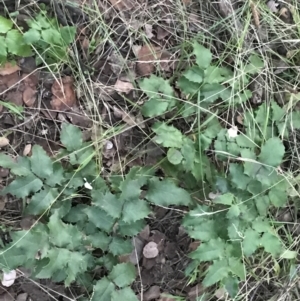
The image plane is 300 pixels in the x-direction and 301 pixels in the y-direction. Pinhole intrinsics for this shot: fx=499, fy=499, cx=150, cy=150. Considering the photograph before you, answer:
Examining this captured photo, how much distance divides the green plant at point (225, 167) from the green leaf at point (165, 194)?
0.06 metres

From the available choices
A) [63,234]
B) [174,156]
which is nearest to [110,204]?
[63,234]

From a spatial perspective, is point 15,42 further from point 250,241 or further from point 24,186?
point 250,241

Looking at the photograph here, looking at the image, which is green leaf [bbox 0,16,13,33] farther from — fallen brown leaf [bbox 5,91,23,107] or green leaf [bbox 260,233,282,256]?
green leaf [bbox 260,233,282,256]

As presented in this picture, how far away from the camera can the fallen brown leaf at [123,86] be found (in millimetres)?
1758

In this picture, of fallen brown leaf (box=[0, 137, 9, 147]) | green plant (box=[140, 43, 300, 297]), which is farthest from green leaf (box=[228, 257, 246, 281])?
fallen brown leaf (box=[0, 137, 9, 147])

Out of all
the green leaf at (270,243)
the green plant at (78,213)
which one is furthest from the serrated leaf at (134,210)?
the green leaf at (270,243)

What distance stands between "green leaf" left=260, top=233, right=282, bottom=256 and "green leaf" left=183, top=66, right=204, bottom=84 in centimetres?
Result: 56

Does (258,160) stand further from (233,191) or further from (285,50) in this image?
(285,50)

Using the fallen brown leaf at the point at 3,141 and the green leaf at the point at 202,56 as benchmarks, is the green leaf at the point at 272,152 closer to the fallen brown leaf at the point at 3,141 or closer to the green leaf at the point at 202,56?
the green leaf at the point at 202,56

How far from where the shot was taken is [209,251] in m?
1.61

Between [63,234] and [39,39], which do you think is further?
[39,39]

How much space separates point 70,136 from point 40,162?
133 millimetres

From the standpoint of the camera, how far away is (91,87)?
68.5 inches

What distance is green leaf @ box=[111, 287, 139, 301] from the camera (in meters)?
1.56
